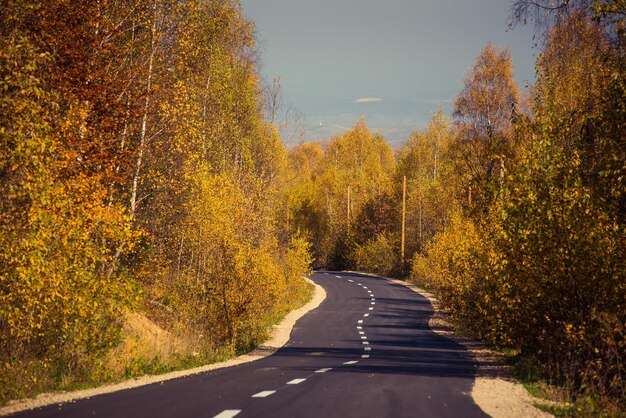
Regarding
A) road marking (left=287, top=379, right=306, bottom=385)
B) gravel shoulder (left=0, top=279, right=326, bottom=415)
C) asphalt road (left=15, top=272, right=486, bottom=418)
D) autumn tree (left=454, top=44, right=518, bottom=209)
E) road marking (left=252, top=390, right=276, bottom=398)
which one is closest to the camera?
asphalt road (left=15, top=272, right=486, bottom=418)

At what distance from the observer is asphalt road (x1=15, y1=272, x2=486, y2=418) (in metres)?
11.4

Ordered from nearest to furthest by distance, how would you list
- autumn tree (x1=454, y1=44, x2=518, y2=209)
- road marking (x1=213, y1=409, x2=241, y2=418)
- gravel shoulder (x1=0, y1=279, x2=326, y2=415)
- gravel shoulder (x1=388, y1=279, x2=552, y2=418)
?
road marking (x1=213, y1=409, x2=241, y2=418)
gravel shoulder (x1=0, y1=279, x2=326, y2=415)
gravel shoulder (x1=388, y1=279, x2=552, y2=418)
autumn tree (x1=454, y1=44, x2=518, y2=209)

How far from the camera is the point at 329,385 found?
15.6 m

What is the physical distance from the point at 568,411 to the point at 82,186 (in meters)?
9.60

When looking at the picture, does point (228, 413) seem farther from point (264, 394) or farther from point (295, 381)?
point (295, 381)

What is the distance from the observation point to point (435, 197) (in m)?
70.4

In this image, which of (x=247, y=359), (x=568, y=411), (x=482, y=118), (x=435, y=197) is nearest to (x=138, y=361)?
(x=247, y=359)

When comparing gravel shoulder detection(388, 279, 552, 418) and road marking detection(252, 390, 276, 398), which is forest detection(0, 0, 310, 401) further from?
gravel shoulder detection(388, 279, 552, 418)

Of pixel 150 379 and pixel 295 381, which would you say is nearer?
pixel 295 381

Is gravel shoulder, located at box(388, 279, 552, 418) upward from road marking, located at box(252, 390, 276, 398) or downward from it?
downward

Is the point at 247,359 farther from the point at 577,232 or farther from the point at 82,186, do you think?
the point at 577,232

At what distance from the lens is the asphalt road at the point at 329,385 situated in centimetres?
1145

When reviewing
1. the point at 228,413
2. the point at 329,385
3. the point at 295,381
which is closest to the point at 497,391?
the point at 329,385

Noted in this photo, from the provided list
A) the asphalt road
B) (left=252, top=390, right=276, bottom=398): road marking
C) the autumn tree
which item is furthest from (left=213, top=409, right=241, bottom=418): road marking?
the autumn tree
